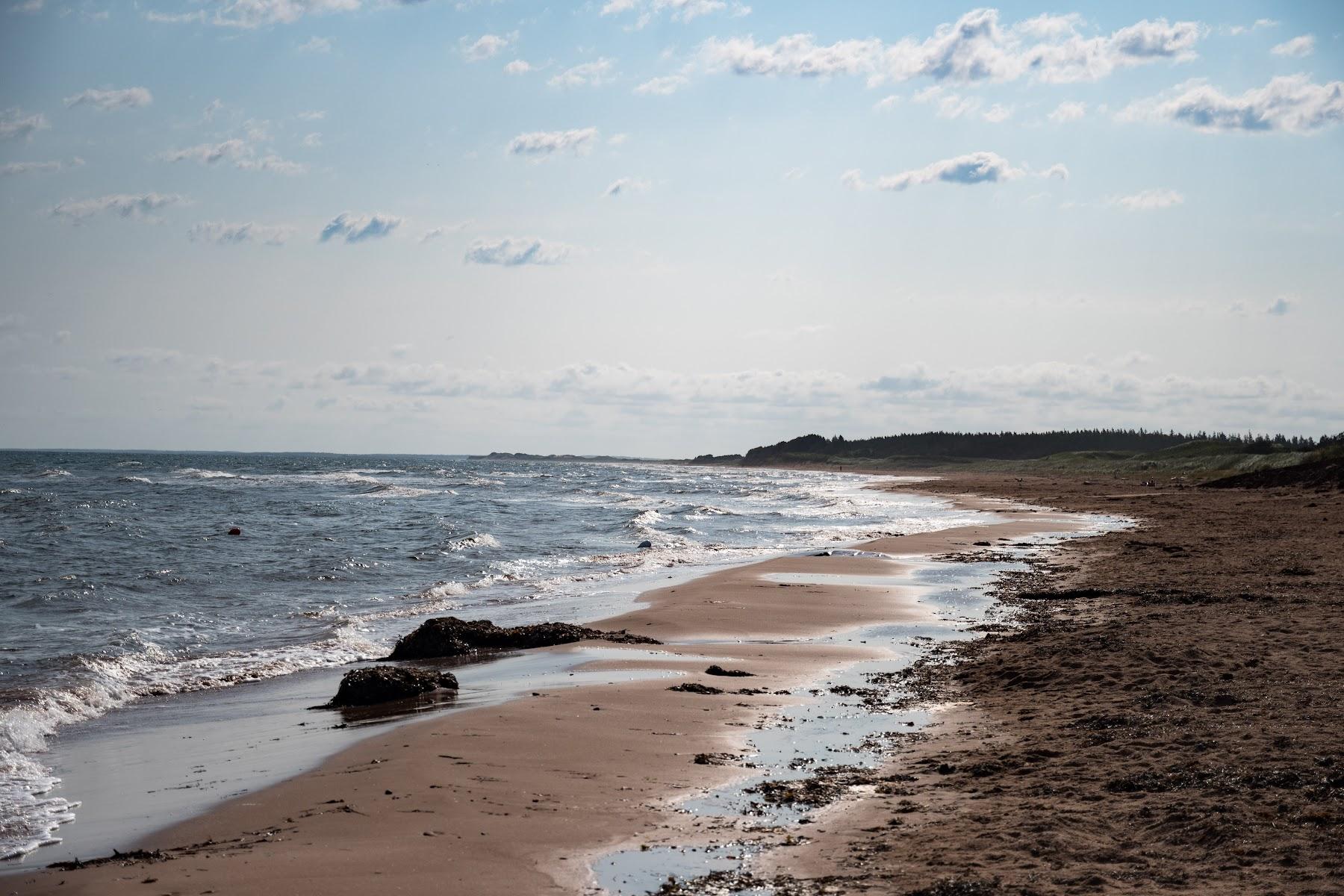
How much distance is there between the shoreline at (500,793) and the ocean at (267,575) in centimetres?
139

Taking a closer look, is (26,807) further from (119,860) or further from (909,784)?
(909,784)

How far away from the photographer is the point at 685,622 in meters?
15.4

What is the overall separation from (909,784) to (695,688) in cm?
375

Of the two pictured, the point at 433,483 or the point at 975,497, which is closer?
the point at 975,497

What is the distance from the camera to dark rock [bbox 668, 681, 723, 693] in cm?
1026

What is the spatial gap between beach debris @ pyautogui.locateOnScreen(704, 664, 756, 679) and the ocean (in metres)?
4.93

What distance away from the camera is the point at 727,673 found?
11328 millimetres

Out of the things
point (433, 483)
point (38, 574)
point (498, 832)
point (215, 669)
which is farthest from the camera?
point (433, 483)

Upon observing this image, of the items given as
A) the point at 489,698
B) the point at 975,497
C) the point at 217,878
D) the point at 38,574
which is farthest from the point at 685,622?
the point at 975,497

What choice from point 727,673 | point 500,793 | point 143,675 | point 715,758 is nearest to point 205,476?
point 143,675

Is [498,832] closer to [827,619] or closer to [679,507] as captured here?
[827,619]

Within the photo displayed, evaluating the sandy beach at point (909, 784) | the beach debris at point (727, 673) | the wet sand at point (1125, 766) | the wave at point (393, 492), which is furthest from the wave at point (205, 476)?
the wet sand at point (1125, 766)

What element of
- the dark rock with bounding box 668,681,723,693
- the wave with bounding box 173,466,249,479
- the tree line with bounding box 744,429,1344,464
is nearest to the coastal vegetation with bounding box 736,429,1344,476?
the tree line with bounding box 744,429,1344,464

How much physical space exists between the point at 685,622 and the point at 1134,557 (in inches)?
419
